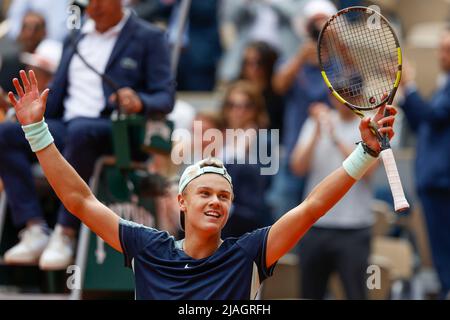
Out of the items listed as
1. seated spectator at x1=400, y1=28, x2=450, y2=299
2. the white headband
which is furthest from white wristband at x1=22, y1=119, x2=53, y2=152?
seated spectator at x1=400, y1=28, x2=450, y2=299

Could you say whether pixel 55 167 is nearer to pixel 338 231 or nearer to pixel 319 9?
pixel 338 231

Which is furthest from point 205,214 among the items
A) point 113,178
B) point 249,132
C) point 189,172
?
point 249,132

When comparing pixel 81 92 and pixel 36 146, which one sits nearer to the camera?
pixel 36 146

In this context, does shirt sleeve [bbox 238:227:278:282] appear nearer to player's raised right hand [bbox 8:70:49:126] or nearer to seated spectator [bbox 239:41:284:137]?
player's raised right hand [bbox 8:70:49:126]

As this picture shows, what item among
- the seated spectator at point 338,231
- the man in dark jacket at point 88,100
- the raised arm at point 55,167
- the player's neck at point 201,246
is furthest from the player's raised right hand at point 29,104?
the seated spectator at point 338,231

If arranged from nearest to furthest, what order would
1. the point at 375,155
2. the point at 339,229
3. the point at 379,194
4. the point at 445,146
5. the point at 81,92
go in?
the point at 375,155 → the point at 81,92 → the point at 339,229 → the point at 445,146 → the point at 379,194

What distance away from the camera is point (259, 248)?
18.0 feet

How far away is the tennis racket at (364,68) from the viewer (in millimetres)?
5395

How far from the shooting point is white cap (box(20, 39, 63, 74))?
28.1 ft

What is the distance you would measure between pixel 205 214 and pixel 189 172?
11.3 inches

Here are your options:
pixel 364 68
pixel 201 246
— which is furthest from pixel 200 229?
pixel 364 68

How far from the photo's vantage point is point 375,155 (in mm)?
5379

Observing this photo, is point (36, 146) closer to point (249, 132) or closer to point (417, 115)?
point (249, 132)

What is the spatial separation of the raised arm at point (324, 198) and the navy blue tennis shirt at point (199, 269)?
6cm
